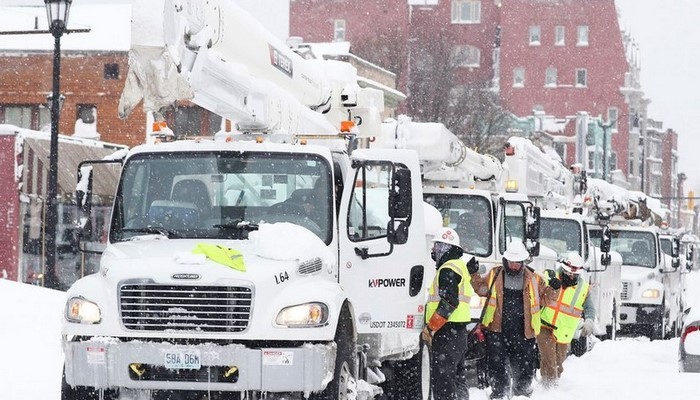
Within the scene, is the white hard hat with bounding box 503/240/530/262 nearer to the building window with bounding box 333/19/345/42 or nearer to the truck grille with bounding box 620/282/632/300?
the truck grille with bounding box 620/282/632/300

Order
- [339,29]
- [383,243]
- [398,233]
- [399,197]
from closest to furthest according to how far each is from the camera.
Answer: [399,197] < [398,233] < [383,243] < [339,29]

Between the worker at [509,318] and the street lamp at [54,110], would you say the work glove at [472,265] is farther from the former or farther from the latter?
the street lamp at [54,110]

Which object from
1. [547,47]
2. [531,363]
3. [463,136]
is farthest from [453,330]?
[547,47]

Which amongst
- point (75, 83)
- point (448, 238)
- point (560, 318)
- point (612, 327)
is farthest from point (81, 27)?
point (448, 238)

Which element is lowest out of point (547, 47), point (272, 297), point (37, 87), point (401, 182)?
point (272, 297)

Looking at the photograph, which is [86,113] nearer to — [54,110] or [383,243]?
[54,110]

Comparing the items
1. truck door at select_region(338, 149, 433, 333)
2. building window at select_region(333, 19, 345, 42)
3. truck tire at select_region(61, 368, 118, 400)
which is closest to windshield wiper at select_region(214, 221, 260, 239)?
truck door at select_region(338, 149, 433, 333)

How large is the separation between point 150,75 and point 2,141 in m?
24.8

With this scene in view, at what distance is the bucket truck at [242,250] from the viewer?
9367 millimetres

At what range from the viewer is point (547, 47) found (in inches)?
3733

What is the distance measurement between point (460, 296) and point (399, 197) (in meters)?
2.31

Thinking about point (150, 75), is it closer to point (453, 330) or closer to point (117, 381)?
point (117, 381)

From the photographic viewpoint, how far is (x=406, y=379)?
12648mm

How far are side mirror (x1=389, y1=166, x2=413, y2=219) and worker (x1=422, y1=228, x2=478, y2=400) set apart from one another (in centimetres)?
205
